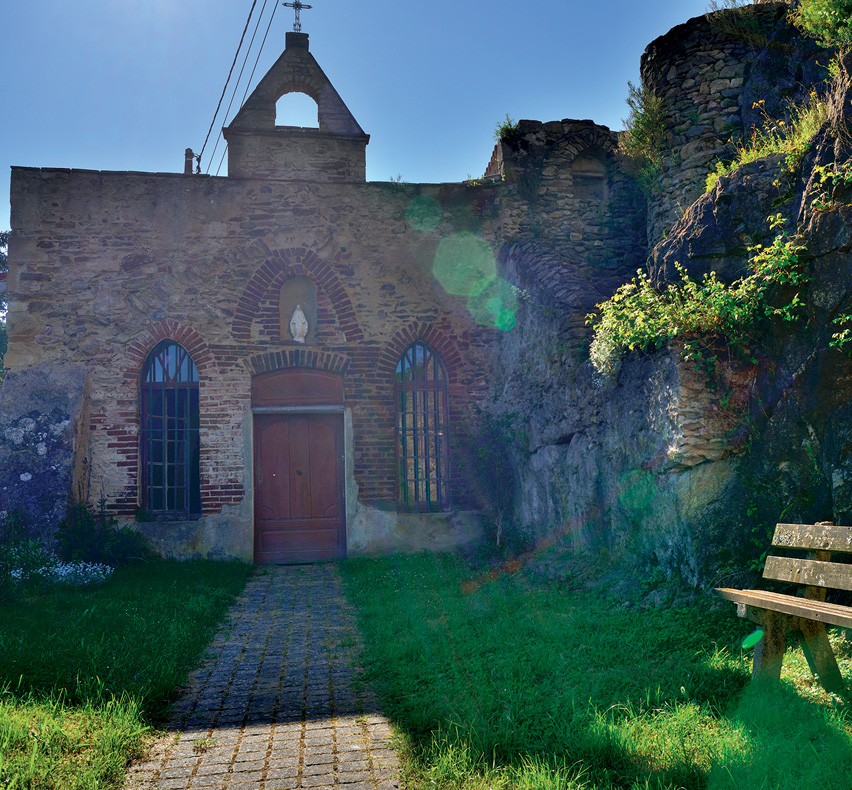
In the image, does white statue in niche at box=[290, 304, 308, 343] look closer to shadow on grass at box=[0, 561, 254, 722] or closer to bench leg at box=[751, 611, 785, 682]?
shadow on grass at box=[0, 561, 254, 722]

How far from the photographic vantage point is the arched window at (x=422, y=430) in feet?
34.9

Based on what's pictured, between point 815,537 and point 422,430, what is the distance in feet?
24.2

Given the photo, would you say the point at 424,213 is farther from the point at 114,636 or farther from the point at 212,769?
the point at 212,769

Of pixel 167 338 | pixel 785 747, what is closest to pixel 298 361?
pixel 167 338

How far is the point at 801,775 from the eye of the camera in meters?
2.74

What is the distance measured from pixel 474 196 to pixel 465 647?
7.82 meters

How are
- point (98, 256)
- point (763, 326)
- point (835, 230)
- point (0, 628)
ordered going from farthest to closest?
point (98, 256) → point (0, 628) → point (763, 326) → point (835, 230)

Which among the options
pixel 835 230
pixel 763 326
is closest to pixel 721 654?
pixel 763 326

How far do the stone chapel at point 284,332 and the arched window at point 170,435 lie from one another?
0.03m

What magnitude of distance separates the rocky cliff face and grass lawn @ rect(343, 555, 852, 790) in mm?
701

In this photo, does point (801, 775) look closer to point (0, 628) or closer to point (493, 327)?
point (0, 628)

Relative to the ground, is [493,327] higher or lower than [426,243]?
lower

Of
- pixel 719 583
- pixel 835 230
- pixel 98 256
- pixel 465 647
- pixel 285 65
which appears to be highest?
pixel 285 65

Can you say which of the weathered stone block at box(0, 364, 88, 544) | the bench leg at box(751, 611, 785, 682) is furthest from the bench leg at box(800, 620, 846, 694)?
the weathered stone block at box(0, 364, 88, 544)
